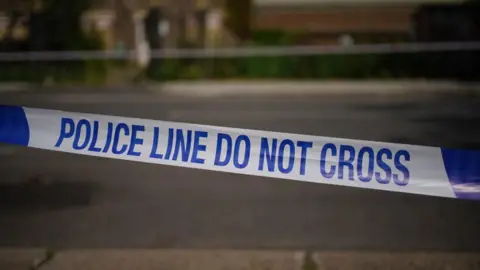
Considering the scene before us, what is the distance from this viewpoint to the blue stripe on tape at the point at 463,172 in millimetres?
5301

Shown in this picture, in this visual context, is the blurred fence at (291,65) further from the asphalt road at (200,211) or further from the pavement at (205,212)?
the asphalt road at (200,211)

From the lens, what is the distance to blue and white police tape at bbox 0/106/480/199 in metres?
5.34

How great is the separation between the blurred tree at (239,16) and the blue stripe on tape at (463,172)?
80.1ft

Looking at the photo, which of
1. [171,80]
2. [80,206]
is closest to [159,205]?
[80,206]

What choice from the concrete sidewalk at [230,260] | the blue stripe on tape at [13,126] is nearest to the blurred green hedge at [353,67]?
the blue stripe on tape at [13,126]

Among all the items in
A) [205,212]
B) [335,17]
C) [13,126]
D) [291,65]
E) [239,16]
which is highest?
[239,16]

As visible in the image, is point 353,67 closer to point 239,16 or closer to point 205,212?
point 239,16

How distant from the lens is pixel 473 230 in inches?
249

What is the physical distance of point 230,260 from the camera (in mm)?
5395

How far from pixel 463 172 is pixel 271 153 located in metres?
1.37

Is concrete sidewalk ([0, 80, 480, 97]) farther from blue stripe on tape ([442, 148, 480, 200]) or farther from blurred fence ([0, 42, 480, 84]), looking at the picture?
blue stripe on tape ([442, 148, 480, 200])

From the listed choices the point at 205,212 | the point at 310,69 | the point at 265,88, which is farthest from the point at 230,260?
the point at 310,69

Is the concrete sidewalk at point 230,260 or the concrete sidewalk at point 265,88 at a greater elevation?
the concrete sidewalk at point 265,88

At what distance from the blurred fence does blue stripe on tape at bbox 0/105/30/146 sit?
48.8 feet
